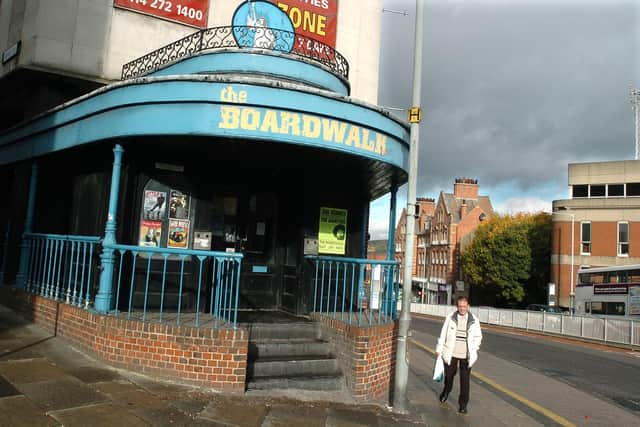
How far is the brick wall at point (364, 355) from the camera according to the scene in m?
6.52

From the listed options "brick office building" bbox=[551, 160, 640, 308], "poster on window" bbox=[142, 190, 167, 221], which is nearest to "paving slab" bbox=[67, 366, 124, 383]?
"poster on window" bbox=[142, 190, 167, 221]

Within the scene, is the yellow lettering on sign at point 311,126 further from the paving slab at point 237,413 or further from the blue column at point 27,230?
the blue column at point 27,230

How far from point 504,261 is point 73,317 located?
144ft

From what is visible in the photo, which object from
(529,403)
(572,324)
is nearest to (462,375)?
(529,403)

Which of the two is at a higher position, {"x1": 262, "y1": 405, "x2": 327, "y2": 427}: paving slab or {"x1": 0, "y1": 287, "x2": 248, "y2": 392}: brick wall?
{"x1": 0, "y1": 287, "x2": 248, "y2": 392}: brick wall

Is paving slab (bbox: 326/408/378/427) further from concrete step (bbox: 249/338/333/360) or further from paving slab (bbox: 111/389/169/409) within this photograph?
paving slab (bbox: 111/389/169/409)

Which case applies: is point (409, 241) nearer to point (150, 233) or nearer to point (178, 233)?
point (178, 233)

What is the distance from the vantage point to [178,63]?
817cm

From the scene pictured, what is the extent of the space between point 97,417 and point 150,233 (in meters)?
3.82

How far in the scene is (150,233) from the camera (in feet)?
25.8

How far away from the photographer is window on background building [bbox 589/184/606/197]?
39.5 meters

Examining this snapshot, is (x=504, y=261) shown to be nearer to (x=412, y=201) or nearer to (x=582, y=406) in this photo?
(x=582, y=406)

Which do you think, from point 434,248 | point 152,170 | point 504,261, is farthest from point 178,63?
point 434,248

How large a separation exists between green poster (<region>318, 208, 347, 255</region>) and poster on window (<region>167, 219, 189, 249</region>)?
7.91 ft
